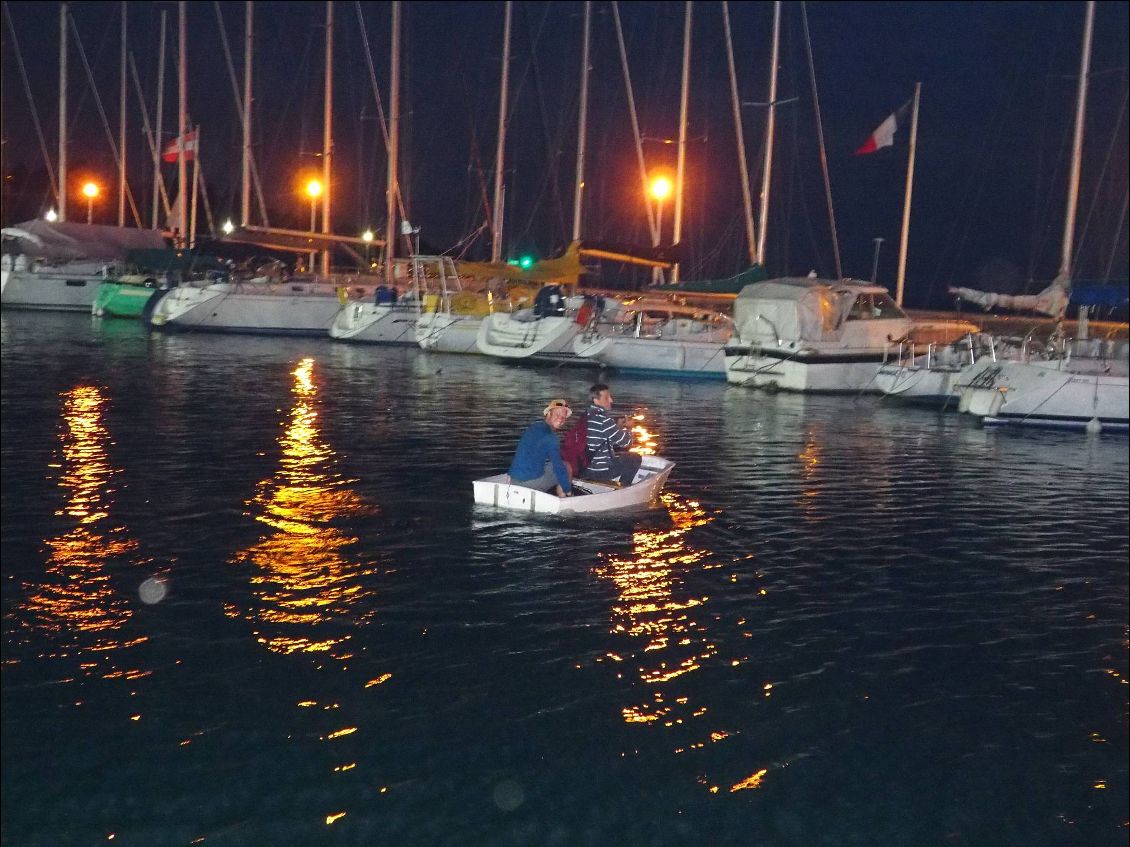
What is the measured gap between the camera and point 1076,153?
3725cm

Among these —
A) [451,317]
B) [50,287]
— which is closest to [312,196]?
[50,287]

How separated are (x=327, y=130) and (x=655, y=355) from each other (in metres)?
22.9

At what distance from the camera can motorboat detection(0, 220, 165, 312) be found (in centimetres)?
6231

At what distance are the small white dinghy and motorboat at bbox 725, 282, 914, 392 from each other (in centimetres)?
1888

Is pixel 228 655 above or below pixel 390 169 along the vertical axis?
below

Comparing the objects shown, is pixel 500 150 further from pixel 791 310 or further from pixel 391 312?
pixel 791 310

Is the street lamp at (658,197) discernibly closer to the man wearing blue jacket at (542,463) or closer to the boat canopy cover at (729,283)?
the boat canopy cover at (729,283)

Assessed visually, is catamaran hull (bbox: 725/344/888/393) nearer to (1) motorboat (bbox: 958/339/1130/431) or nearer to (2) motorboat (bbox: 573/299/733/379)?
(2) motorboat (bbox: 573/299/733/379)

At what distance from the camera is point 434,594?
45.5ft

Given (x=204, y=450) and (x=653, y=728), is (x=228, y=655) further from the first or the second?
(x=204, y=450)

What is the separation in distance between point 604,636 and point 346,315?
130ft

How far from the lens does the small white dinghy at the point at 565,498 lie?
17406 mm

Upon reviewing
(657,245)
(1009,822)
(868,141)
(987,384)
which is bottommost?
(1009,822)

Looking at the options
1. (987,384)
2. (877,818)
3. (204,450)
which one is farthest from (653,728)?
(987,384)
